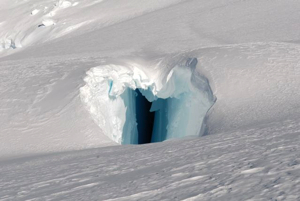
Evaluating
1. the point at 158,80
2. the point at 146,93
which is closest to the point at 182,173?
the point at 158,80

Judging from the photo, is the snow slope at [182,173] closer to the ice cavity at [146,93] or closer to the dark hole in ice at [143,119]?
the ice cavity at [146,93]

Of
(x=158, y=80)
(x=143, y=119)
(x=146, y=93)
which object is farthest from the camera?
(x=143, y=119)

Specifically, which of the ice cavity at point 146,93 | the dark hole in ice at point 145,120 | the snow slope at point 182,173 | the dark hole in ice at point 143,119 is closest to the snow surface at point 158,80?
the snow slope at point 182,173

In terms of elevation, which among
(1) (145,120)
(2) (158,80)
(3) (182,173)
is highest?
(3) (182,173)

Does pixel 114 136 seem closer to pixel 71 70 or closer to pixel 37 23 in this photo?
pixel 71 70

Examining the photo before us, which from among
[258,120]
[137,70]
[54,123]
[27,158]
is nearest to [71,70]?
[137,70]

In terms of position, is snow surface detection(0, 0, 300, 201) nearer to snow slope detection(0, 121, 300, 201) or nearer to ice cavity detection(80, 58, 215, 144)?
snow slope detection(0, 121, 300, 201)

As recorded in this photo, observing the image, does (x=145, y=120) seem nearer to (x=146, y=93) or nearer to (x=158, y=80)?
(x=146, y=93)
